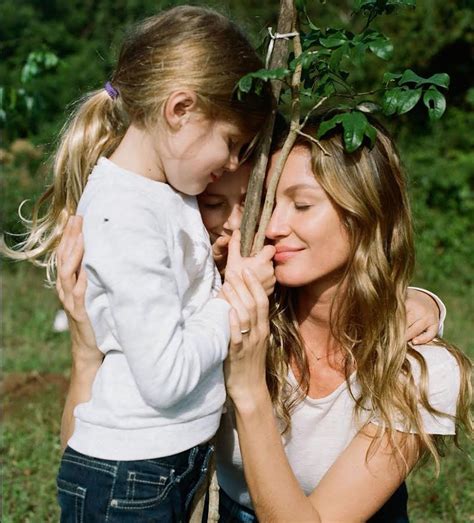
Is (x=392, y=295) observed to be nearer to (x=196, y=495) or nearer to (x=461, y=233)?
(x=196, y=495)

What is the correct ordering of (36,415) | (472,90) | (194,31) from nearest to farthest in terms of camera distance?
(194,31) < (36,415) < (472,90)

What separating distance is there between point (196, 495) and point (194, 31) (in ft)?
4.10

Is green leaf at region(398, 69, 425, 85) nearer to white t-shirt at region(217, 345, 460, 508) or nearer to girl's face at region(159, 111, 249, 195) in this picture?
girl's face at region(159, 111, 249, 195)

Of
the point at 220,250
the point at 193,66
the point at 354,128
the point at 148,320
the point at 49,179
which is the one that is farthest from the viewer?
the point at 49,179

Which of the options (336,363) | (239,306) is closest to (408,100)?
(239,306)

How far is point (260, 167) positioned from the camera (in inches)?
101

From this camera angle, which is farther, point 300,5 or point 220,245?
point 220,245

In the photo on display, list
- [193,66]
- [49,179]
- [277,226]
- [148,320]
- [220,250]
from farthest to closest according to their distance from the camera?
[49,179]
[220,250]
[277,226]
[193,66]
[148,320]

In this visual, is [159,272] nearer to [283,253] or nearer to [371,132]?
[283,253]

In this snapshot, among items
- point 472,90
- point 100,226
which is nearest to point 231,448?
point 100,226

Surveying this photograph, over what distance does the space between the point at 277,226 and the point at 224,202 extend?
7.3 inches

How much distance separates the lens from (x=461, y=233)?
916 cm

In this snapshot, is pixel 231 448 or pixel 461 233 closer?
pixel 231 448

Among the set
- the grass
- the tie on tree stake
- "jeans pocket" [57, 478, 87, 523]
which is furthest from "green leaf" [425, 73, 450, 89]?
the grass
